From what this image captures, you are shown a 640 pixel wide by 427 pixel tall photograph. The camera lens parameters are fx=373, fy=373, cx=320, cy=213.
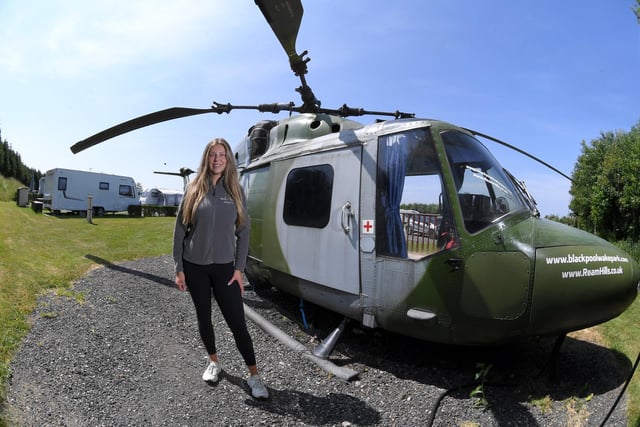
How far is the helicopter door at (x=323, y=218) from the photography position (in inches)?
145

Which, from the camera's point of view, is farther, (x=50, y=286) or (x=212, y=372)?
(x=50, y=286)

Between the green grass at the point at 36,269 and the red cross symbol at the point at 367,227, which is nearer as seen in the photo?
the red cross symbol at the point at 367,227

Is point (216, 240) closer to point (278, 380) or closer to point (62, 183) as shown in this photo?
point (278, 380)

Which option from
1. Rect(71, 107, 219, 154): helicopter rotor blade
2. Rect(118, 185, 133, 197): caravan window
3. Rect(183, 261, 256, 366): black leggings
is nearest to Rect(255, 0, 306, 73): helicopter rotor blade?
Rect(183, 261, 256, 366): black leggings

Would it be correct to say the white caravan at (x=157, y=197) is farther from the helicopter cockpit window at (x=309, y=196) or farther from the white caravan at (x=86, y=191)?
the helicopter cockpit window at (x=309, y=196)

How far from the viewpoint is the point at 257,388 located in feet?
10.1

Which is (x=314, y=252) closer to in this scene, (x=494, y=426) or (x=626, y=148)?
(x=494, y=426)

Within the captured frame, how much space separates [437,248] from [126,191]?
89.8 ft

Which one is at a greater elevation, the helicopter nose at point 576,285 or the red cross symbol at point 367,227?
the red cross symbol at point 367,227

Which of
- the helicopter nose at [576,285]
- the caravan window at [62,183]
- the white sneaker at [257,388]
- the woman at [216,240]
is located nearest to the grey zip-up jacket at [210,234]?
the woman at [216,240]

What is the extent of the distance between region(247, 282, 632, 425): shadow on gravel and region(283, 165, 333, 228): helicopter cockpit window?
1.40 metres

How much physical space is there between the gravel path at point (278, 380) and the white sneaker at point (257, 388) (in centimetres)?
6

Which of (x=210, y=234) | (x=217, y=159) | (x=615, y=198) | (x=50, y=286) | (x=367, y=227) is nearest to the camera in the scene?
(x=210, y=234)

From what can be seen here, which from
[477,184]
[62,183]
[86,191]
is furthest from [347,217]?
[86,191]
